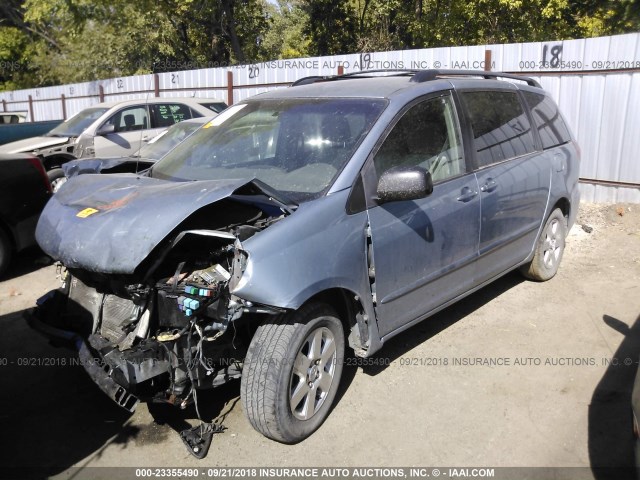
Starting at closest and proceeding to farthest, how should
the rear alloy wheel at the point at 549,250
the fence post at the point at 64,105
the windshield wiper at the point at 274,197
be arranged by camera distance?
the windshield wiper at the point at 274,197 → the rear alloy wheel at the point at 549,250 → the fence post at the point at 64,105

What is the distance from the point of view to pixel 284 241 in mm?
3014

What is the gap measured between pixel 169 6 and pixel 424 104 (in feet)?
61.9

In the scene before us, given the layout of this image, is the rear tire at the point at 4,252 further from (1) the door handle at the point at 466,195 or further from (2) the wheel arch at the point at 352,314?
(1) the door handle at the point at 466,195

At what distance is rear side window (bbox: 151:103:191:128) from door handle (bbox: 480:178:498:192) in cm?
771

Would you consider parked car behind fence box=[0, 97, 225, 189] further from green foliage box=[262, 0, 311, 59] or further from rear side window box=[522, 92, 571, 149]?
green foliage box=[262, 0, 311, 59]

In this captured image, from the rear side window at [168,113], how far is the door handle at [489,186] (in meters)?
7.71

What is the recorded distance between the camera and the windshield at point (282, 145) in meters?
3.54

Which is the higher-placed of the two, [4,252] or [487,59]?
[487,59]

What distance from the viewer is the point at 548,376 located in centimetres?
398

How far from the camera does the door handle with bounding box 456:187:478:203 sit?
4043 mm

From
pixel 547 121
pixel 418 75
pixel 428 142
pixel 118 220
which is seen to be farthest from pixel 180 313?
pixel 547 121

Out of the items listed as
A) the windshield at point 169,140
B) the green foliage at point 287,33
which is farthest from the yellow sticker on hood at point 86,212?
the green foliage at point 287,33

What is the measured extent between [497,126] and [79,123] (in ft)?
29.1

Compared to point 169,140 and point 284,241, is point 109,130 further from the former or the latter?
point 284,241
